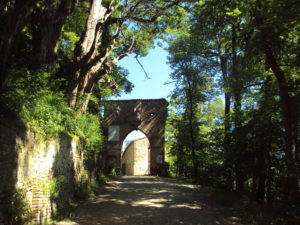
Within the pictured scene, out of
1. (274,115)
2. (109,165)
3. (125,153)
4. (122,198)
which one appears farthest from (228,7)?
(125,153)

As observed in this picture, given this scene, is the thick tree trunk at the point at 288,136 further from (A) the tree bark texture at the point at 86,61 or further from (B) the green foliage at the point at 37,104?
(B) the green foliage at the point at 37,104

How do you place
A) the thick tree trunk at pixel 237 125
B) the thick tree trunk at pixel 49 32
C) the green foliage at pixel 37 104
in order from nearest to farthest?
the green foliage at pixel 37 104 → the thick tree trunk at pixel 49 32 → the thick tree trunk at pixel 237 125

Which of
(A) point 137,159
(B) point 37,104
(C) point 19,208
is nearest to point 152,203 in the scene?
(B) point 37,104

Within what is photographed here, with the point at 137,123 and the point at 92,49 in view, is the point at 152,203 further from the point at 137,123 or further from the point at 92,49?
the point at 137,123

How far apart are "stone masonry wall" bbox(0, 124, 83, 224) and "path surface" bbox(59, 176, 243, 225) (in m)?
0.79

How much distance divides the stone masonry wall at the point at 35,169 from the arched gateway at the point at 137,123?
62.3ft

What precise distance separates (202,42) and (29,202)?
13568 mm

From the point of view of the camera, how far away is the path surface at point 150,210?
7.44 m

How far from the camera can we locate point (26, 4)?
19.9ft

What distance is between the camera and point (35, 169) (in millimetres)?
6090

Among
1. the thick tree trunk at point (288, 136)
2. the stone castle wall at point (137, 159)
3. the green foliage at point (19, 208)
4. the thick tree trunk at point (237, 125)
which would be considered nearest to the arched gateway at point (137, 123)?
the stone castle wall at point (137, 159)

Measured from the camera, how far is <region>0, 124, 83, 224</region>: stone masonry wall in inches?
190

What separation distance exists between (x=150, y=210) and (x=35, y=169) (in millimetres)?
3918

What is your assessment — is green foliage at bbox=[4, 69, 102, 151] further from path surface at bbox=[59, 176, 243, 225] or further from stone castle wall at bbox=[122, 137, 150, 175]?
stone castle wall at bbox=[122, 137, 150, 175]
